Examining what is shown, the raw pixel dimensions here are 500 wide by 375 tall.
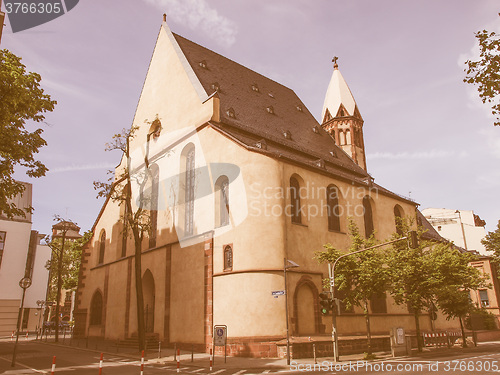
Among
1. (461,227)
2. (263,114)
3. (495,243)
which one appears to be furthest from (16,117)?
(461,227)

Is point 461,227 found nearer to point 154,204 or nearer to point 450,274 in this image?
point 450,274

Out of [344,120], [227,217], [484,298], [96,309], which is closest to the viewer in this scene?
[227,217]

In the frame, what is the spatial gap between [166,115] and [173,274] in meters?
12.7

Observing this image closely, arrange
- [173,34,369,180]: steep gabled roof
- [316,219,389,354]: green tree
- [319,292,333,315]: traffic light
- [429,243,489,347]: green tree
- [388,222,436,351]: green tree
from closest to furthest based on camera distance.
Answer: [319,292,333,315]: traffic light < [316,219,389,354]: green tree < [388,222,436,351]: green tree < [429,243,489,347]: green tree < [173,34,369,180]: steep gabled roof

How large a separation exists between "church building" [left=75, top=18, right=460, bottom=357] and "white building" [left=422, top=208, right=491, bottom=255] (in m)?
31.2

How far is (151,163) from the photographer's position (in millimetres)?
32031

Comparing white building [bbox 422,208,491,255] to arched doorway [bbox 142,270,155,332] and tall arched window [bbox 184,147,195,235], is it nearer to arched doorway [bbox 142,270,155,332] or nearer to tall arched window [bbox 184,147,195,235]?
tall arched window [bbox 184,147,195,235]

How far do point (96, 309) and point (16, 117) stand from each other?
24.1 metres

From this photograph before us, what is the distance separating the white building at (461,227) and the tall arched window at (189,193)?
4655 cm

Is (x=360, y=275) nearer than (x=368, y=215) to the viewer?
Yes

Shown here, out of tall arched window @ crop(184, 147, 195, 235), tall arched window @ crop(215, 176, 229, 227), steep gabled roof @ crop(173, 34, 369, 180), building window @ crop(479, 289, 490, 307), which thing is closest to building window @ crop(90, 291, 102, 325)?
tall arched window @ crop(184, 147, 195, 235)

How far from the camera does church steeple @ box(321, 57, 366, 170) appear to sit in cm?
4291

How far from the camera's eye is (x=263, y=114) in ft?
106

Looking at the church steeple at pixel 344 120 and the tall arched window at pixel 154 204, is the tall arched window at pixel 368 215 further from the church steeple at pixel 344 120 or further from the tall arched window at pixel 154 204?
the tall arched window at pixel 154 204
